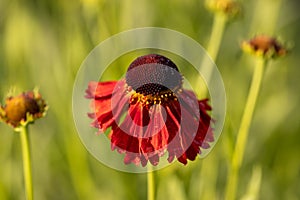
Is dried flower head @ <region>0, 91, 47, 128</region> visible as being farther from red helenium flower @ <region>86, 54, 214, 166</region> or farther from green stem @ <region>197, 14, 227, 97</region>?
green stem @ <region>197, 14, 227, 97</region>

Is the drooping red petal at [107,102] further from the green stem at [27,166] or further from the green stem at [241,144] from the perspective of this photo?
the green stem at [241,144]

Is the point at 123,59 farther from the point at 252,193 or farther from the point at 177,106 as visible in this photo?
the point at 177,106

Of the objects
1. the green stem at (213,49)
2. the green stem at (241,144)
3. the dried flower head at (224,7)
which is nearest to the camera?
Answer: the green stem at (241,144)

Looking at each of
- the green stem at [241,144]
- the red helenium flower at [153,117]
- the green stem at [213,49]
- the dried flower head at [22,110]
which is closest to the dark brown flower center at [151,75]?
the red helenium flower at [153,117]

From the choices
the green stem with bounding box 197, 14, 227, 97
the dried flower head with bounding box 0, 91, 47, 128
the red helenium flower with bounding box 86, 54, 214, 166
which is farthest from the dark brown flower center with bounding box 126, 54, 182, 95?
the green stem with bounding box 197, 14, 227, 97

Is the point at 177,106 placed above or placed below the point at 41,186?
below

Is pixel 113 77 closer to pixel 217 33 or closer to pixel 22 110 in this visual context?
pixel 217 33

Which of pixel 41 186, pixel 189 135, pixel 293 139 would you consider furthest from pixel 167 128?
pixel 293 139
